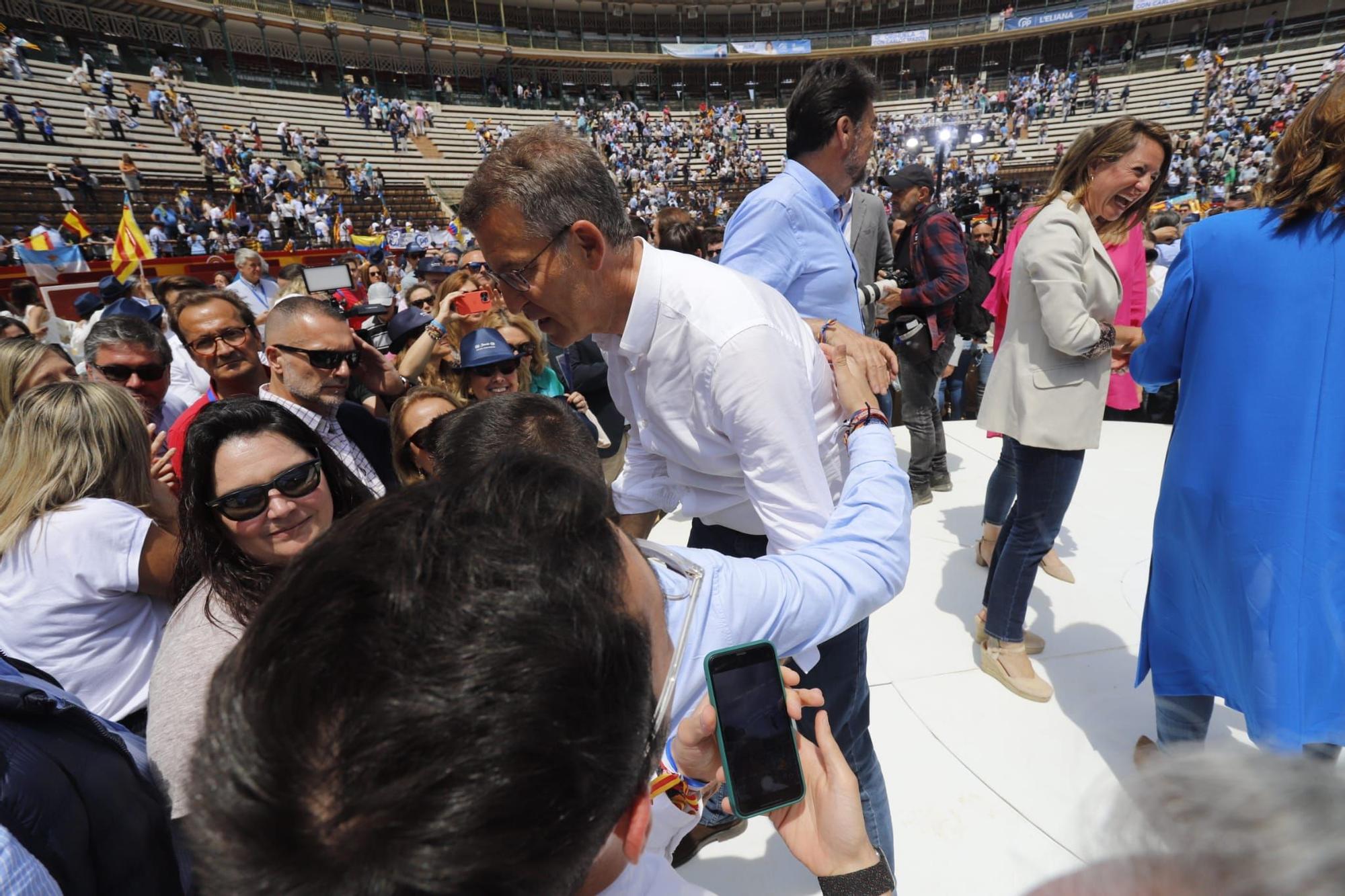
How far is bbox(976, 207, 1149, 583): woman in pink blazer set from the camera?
264cm

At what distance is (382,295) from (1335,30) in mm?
39713

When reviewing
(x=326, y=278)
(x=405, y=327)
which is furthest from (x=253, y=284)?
(x=405, y=327)

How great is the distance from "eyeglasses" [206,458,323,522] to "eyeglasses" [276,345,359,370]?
39.8 inches

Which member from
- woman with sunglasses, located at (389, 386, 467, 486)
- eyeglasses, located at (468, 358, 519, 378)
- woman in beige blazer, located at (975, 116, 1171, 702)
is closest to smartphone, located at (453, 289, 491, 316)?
eyeglasses, located at (468, 358, 519, 378)

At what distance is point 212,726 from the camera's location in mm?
482

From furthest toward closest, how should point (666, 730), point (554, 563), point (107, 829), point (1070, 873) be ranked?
point (107, 829) < point (666, 730) < point (554, 563) < point (1070, 873)

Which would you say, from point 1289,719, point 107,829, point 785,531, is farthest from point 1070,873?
point 1289,719

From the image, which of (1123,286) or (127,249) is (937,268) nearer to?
(1123,286)

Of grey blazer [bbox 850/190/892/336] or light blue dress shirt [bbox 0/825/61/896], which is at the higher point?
grey blazer [bbox 850/190/892/336]

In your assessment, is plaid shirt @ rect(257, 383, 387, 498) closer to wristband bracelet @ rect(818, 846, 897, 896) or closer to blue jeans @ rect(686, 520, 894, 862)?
blue jeans @ rect(686, 520, 894, 862)

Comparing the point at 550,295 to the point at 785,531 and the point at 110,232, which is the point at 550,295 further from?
the point at 110,232

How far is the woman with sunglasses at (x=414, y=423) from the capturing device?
7.55ft

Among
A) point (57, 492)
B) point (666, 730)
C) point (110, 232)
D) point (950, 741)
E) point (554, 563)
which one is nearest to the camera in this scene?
point (554, 563)

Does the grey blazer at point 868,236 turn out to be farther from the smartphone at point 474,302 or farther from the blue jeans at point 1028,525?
the smartphone at point 474,302
